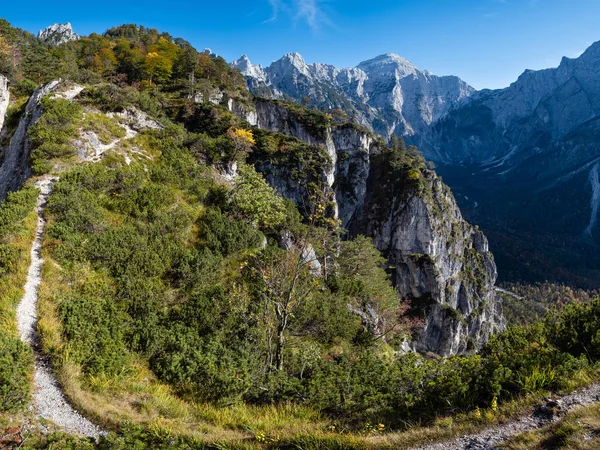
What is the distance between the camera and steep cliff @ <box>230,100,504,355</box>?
78.4 metres

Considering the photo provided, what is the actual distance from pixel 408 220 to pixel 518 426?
77798 millimetres

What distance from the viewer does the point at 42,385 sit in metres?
9.11

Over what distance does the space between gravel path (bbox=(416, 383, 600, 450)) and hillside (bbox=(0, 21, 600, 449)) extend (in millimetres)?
313

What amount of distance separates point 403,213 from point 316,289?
205ft

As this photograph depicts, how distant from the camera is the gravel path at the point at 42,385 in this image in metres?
8.00

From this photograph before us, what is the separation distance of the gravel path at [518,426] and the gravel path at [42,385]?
8434 mm

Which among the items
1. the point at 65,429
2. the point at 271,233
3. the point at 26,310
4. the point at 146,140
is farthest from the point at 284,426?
the point at 146,140

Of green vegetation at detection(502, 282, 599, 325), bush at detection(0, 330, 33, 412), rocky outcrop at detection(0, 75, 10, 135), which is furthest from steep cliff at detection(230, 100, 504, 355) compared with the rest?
green vegetation at detection(502, 282, 599, 325)

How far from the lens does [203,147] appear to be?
34000mm

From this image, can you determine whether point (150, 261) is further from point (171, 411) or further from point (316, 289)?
point (316, 289)

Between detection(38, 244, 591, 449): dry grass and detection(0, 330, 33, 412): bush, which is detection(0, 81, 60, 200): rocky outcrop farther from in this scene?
detection(0, 330, 33, 412): bush

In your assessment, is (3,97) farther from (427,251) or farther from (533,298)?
(533,298)

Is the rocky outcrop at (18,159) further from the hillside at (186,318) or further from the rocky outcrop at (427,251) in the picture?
the rocky outcrop at (427,251)

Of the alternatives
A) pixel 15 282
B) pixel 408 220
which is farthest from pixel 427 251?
pixel 15 282
